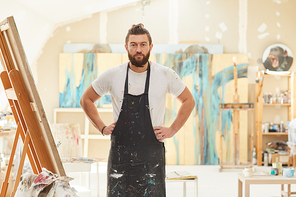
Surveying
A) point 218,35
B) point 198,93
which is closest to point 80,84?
point 198,93

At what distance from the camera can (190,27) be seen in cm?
587

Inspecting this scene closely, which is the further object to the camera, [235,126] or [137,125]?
[235,126]

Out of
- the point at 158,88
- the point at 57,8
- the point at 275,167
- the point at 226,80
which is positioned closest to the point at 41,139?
the point at 158,88

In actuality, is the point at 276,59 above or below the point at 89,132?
above

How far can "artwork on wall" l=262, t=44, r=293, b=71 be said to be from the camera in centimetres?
584

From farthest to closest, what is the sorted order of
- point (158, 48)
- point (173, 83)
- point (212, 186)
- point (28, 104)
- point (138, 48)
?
1. point (158, 48)
2. point (212, 186)
3. point (173, 83)
4. point (138, 48)
5. point (28, 104)

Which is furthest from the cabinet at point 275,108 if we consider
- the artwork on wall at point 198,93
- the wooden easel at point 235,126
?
the wooden easel at point 235,126

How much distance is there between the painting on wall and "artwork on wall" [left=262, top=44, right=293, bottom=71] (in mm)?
580

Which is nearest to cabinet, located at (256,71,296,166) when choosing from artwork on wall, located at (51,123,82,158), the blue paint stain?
the blue paint stain

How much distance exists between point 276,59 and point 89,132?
3.63 meters

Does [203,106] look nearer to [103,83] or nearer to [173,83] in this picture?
[173,83]

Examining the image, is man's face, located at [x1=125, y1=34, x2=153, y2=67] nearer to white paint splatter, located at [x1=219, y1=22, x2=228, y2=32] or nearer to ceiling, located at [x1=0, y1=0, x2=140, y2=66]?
ceiling, located at [x1=0, y1=0, x2=140, y2=66]

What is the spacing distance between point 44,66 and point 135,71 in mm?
4182

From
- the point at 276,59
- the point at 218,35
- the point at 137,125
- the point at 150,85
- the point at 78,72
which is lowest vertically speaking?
the point at 137,125
